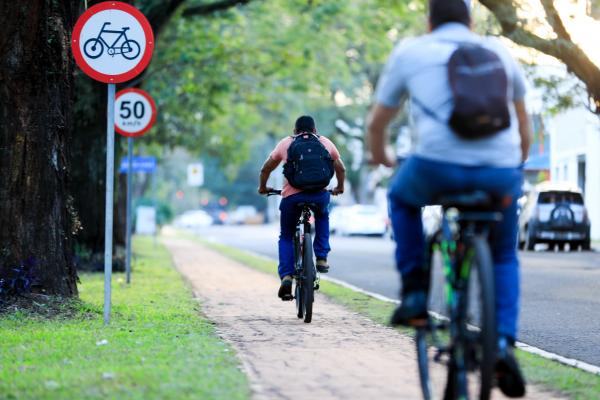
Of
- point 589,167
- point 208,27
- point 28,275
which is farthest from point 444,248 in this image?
point 589,167

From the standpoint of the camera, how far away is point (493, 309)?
15.7 feet

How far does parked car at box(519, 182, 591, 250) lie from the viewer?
103 feet

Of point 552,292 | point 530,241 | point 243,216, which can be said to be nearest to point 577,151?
point 530,241

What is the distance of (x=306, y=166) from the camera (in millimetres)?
10148

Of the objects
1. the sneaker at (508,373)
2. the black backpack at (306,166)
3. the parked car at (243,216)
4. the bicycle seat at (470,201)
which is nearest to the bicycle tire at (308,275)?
the black backpack at (306,166)

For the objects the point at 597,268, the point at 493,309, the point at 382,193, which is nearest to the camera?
the point at 493,309

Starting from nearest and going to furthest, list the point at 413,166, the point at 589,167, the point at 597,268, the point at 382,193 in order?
the point at 413,166 → the point at 597,268 → the point at 589,167 → the point at 382,193

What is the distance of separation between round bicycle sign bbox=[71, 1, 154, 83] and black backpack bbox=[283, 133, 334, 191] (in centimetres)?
145

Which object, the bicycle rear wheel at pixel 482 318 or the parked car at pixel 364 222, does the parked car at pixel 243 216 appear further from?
the bicycle rear wheel at pixel 482 318

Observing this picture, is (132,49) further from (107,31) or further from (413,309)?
(413,309)

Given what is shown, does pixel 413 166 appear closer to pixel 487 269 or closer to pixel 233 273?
pixel 487 269

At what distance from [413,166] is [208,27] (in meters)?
23.5

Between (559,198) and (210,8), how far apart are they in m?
12.8

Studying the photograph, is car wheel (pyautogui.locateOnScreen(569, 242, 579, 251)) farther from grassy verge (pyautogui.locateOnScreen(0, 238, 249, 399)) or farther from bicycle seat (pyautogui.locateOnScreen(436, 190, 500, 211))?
bicycle seat (pyautogui.locateOnScreen(436, 190, 500, 211))
